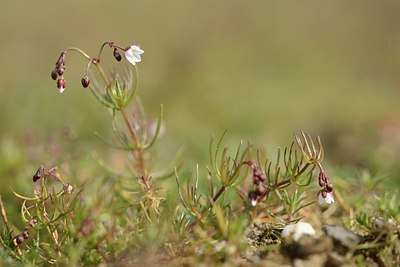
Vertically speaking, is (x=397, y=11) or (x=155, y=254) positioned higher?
(x=397, y=11)

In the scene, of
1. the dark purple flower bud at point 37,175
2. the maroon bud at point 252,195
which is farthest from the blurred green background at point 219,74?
the maroon bud at point 252,195

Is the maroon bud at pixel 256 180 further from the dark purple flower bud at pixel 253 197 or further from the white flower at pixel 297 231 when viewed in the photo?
the white flower at pixel 297 231

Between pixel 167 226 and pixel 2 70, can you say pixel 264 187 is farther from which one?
pixel 2 70

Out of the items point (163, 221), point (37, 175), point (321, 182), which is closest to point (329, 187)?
point (321, 182)

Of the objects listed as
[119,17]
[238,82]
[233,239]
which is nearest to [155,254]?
[233,239]

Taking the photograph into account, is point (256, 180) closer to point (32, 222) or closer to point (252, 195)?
point (252, 195)

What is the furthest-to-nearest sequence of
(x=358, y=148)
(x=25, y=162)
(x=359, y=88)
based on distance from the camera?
(x=359, y=88)
(x=358, y=148)
(x=25, y=162)
